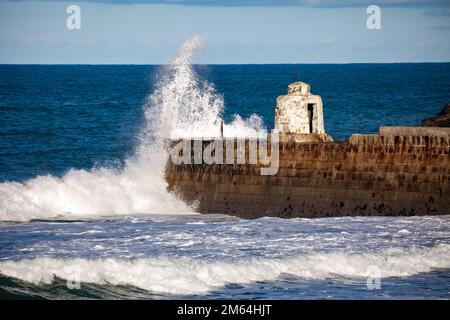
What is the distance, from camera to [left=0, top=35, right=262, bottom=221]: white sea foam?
25891mm

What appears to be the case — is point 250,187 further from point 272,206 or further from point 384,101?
point 384,101

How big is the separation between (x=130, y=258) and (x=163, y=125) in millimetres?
10416

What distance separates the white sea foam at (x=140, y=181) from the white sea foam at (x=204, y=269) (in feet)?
20.4

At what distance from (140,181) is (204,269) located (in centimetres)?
873

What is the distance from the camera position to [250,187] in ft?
80.8

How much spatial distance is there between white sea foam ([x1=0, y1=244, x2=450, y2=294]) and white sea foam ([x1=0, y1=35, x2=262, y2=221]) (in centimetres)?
622

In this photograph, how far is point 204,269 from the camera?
61.3ft
